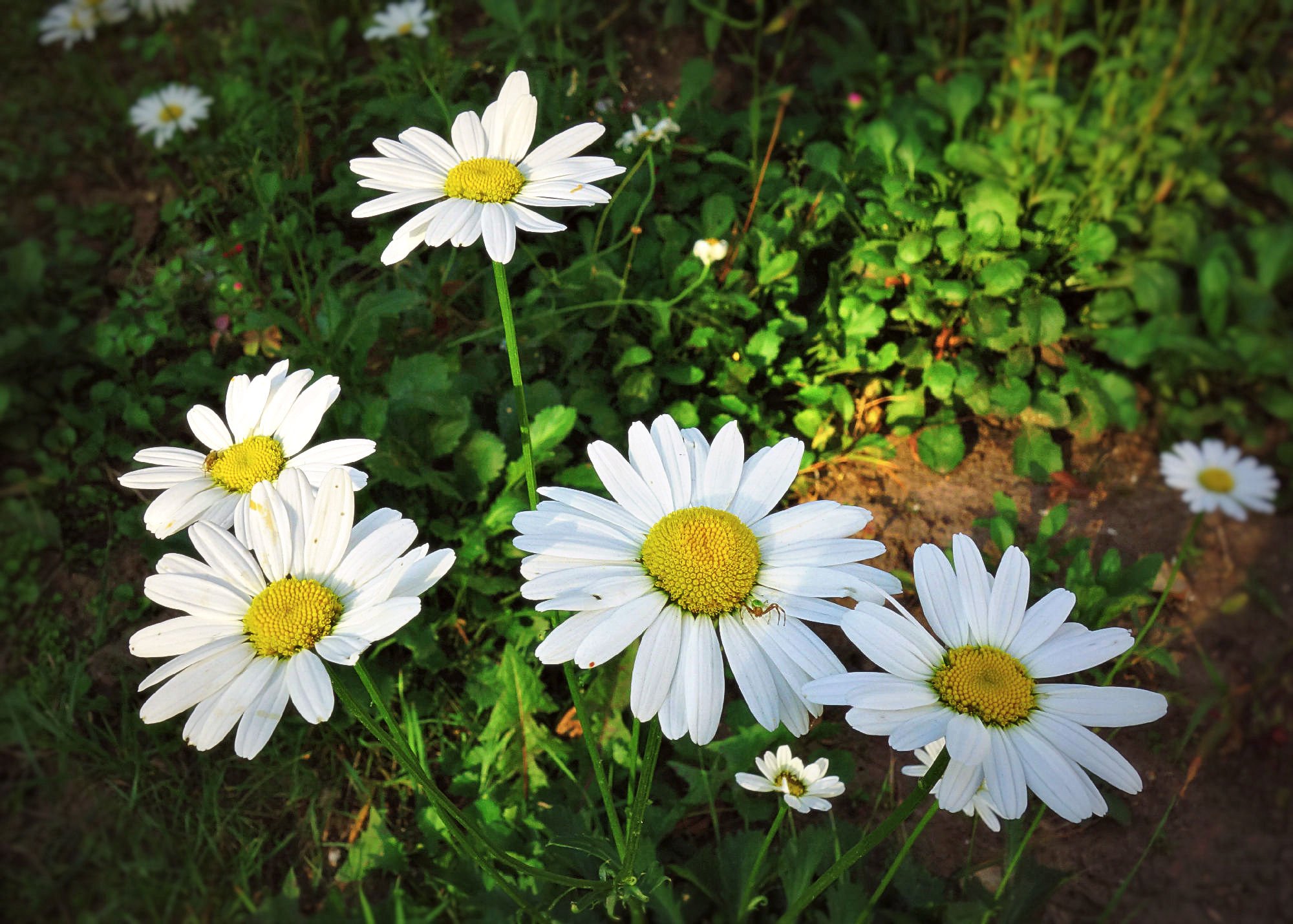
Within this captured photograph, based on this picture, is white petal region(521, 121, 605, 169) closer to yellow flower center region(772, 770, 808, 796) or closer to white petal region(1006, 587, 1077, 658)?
white petal region(1006, 587, 1077, 658)

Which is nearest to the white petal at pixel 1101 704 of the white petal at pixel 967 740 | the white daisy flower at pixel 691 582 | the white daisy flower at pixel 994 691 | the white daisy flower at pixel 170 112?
the white daisy flower at pixel 994 691

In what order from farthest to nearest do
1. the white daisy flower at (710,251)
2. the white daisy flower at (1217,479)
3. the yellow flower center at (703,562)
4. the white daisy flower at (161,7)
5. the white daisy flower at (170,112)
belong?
the white daisy flower at (161,7), the white daisy flower at (170,112), the white daisy flower at (1217,479), the white daisy flower at (710,251), the yellow flower center at (703,562)

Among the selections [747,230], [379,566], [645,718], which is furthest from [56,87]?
[645,718]

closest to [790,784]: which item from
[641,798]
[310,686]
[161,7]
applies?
[641,798]

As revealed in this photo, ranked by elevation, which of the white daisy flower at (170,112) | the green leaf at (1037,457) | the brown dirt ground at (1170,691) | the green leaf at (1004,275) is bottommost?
the brown dirt ground at (1170,691)

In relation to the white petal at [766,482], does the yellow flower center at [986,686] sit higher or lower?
lower

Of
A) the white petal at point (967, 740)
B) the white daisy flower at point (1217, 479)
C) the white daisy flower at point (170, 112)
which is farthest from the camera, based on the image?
the white daisy flower at point (170, 112)

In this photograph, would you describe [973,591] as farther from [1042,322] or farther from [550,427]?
[1042,322]

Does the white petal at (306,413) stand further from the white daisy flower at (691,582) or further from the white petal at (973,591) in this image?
the white petal at (973,591)

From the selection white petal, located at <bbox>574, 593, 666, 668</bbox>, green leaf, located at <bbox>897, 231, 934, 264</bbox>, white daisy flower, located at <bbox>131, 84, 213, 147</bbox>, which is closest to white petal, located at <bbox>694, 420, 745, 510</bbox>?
white petal, located at <bbox>574, 593, 666, 668</bbox>
